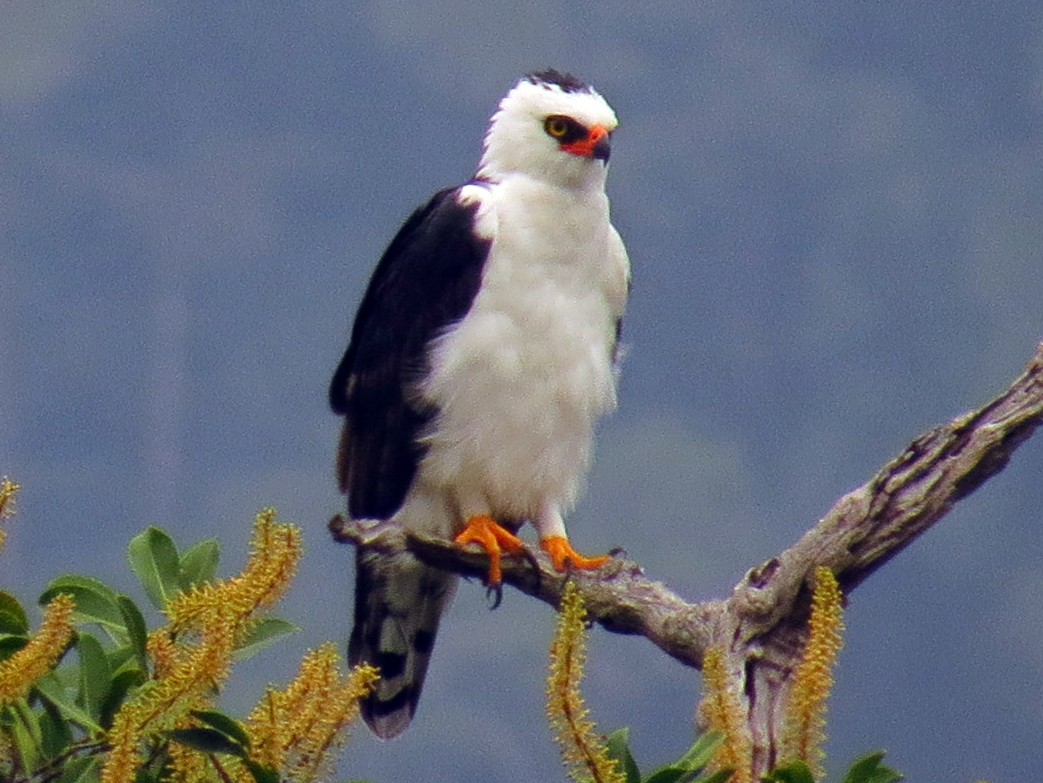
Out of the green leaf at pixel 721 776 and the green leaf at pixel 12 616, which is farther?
the green leaf at pixel 12 616

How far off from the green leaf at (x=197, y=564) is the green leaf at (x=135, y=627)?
9.1 inches

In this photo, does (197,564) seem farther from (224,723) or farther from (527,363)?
(527,363)

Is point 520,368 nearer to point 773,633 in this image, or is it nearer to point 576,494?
point 576,494

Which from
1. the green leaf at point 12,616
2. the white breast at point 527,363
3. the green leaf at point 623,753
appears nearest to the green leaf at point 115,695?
the green leaf at point 12,616

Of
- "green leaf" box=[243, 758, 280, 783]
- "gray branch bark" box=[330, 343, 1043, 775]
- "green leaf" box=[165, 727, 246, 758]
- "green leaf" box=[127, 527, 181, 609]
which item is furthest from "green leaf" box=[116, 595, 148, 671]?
"gray branch bark" box=[330, 343, 1043, 775]

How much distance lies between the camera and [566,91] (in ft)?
17.0

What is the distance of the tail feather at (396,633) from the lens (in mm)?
5168

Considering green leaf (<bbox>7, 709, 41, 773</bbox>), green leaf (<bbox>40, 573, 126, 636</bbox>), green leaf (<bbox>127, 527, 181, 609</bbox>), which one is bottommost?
green leaf (<bbox>7, 709, 41, 773</bbox>)

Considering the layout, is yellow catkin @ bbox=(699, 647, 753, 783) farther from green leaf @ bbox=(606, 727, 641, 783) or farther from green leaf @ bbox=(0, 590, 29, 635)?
green leaf @ bbox=(0, 590, 29, 635)

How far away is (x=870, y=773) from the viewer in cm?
279

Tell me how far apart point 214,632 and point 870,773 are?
3.22 ft

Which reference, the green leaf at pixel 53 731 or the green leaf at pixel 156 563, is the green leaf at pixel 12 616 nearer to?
the green leaf at pixel 53 731

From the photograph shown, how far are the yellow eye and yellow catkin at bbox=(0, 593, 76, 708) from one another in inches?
108

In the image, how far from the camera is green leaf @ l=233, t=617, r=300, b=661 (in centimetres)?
320
